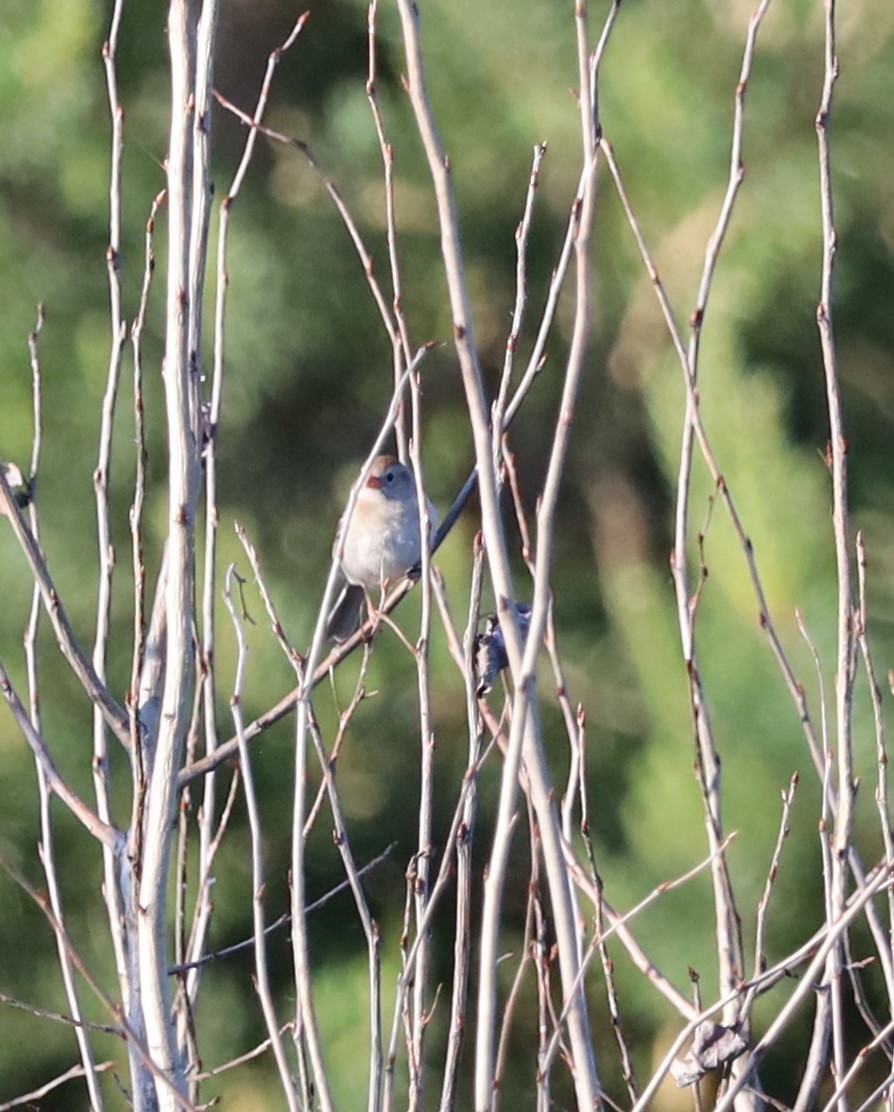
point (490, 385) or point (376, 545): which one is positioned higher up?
point (490, 385)

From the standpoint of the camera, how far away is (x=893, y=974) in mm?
1758

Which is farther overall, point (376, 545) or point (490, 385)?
point (490, 385)

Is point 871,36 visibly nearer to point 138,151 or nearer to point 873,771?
point 873,771

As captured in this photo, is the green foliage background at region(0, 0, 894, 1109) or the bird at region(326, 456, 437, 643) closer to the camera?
the green foliage background at region(0, 0, 894, 1109)

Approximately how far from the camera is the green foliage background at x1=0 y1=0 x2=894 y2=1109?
264 centimetres

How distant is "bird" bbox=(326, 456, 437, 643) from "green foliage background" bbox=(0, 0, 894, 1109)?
0.10 m

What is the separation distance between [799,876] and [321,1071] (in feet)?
4.55

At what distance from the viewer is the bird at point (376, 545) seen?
3.01m

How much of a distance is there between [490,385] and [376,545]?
2.14 ft

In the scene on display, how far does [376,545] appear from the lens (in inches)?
119

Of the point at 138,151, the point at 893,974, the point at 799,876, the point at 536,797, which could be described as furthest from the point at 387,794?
the point at 536,797

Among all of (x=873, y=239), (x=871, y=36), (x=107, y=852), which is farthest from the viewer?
(x=873, y=239)

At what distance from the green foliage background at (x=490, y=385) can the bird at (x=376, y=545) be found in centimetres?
10

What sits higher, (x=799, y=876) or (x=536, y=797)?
(x=536, y=797)
